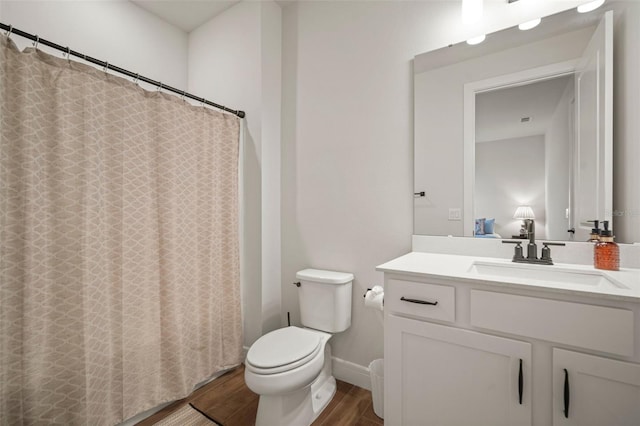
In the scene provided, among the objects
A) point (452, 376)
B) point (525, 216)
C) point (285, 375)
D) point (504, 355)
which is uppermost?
point (525, 216)

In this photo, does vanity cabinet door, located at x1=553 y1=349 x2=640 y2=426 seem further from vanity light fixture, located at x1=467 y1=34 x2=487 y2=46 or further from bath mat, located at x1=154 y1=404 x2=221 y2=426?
bath mat, located at x1=154 y1=404 x2=221 y2=426

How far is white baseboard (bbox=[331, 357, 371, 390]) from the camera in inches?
71.4

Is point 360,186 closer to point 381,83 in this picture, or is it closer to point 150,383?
point 381,83

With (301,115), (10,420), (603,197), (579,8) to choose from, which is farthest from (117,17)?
(603,197)

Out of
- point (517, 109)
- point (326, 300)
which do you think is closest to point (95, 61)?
point (326, 300)

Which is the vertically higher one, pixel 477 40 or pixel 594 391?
pixel 477 40

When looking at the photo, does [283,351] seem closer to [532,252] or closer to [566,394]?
[566,394]

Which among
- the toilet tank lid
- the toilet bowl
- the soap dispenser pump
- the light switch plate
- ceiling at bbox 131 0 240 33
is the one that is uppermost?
ceiling at bbox 131 0 240 33

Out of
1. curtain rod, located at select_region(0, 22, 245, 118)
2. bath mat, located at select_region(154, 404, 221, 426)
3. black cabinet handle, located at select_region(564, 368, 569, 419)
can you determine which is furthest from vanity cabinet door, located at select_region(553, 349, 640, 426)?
curtain rod, located at select_region(0, 22, 245, 118)

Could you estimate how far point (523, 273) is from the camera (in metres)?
1.22

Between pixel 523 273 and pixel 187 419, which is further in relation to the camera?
pixel 187 419

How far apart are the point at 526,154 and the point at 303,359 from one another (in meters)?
1.50

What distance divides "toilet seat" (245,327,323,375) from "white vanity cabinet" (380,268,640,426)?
1.44ft

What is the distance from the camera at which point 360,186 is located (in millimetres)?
1842
